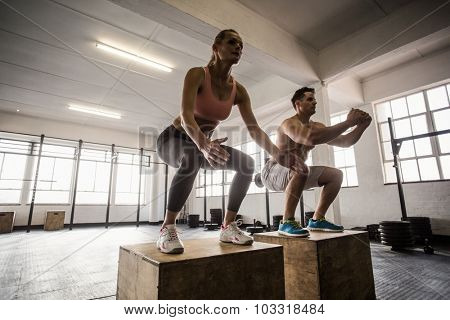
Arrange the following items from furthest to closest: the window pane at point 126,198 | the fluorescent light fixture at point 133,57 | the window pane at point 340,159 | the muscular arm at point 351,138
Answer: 1. the window pane at point 126,198
2. the window pane at point 340,159
3. the fluorescent light fixture at point 133,57
4. the muscular arm at point 351,138

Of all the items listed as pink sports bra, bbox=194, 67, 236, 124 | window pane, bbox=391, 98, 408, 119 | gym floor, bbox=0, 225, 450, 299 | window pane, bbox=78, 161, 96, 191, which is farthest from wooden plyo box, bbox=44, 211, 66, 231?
window pane, bbox=391, 98, 408, 119

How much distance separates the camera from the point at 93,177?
7.72 meters

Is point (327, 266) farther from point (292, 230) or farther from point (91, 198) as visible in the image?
point (91, 198)

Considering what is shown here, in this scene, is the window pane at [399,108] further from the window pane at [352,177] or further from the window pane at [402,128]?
the window pane at [352,177]

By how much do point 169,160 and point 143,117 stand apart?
621 cm

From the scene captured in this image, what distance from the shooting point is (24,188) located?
6637 millimetres

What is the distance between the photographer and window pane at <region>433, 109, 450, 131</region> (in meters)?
3.94

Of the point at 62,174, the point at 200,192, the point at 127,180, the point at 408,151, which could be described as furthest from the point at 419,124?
the point at 62,174

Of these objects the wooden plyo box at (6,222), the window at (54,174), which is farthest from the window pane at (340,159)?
the wooden plyo box at (6,222)

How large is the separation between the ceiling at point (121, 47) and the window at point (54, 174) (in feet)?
4.88

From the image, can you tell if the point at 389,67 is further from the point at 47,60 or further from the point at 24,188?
the point at 24,188

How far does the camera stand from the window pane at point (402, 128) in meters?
4.40

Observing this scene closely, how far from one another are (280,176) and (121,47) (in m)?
3.57

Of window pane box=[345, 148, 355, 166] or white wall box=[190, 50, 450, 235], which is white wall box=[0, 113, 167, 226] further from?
window pane box=[345, 148, 355, 166]
